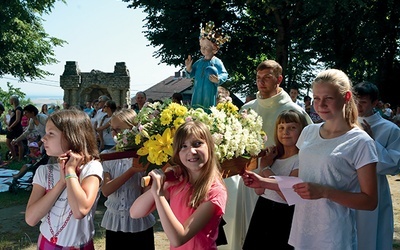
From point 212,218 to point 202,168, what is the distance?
0.29 m

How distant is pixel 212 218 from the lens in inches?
97.3

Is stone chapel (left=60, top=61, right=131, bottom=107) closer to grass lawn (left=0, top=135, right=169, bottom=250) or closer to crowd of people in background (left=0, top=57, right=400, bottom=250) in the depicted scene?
grass lawn (left=0, top=135, right=169, bottom=250)

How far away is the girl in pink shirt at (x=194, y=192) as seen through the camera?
2.42m

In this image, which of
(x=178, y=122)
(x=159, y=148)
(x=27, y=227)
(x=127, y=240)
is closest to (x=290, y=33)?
(x=27, y=227)

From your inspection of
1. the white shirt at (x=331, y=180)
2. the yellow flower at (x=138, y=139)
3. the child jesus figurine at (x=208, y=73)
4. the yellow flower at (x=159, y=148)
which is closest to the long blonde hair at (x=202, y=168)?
the yellow flower at (x=159, y=148)

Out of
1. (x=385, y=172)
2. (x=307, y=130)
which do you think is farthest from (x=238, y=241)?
(x=307, y=130)

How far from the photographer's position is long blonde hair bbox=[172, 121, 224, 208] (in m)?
2.46

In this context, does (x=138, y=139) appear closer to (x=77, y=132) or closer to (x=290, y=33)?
(x=77, y=132)

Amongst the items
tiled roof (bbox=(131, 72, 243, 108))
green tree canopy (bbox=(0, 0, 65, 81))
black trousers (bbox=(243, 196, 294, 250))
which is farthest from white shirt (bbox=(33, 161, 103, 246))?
tiled roof (bbox=(131, 72, 243, 108))

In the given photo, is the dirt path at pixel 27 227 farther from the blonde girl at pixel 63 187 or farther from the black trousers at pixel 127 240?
the blonde girl at pixel 63 187

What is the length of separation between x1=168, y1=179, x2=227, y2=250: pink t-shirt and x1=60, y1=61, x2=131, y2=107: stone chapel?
3226cm

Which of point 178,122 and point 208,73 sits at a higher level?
point 208,73

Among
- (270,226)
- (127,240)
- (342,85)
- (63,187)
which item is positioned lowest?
(127,240)

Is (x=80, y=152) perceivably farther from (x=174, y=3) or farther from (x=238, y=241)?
(x=174, y=3)
